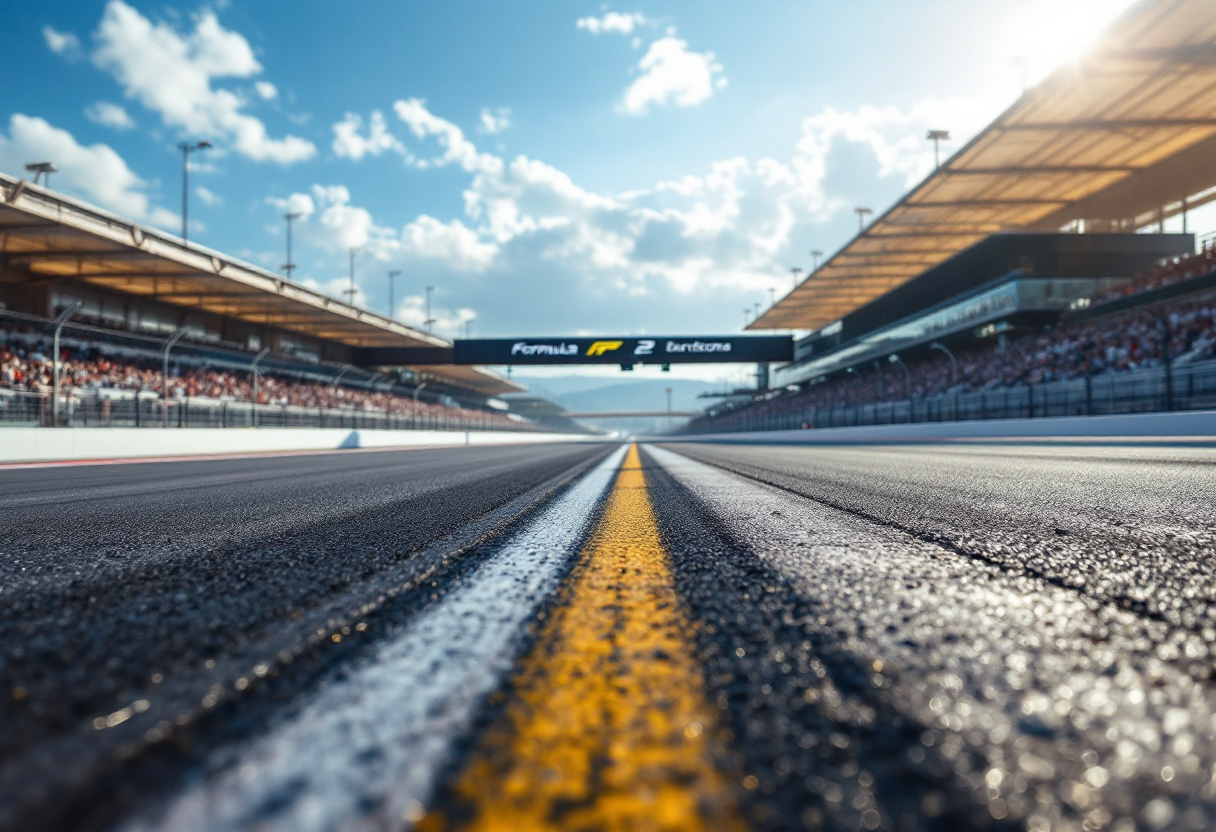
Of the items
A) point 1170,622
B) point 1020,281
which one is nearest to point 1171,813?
point 1170,622

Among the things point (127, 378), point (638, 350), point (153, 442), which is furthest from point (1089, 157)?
point (127, 378)

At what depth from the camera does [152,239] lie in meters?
22.8

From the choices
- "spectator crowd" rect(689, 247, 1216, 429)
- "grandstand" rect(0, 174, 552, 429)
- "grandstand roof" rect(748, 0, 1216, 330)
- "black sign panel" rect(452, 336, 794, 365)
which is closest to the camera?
"grandstand roof" rect(748, 0, 1216, 330)

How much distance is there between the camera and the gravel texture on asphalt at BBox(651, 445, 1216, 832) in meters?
0.60

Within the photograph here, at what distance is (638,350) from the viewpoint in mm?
43625

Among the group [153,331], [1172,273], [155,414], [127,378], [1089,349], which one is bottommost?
[155,414]

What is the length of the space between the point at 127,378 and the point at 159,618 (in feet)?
99.8

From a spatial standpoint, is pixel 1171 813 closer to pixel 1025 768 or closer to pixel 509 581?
pixel 1025 768

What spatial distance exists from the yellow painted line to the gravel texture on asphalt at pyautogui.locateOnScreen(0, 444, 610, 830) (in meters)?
0.32

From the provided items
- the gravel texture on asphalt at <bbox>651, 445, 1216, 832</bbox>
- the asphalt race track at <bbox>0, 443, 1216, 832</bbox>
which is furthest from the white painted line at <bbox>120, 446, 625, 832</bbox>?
the gravel texture on asphalt at <bbox>651, 445, 1216, 832</bbox>

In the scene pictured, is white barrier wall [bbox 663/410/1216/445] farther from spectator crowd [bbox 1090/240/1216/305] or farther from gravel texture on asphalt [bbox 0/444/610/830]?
gravel texture on asphalt [bbox 0/444/610/830]

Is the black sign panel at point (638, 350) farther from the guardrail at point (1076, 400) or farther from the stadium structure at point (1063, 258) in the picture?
the guardrail at point (1076, 400)

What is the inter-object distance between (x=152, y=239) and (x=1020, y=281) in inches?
1456

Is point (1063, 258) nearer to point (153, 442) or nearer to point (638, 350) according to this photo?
point (638, 350)
